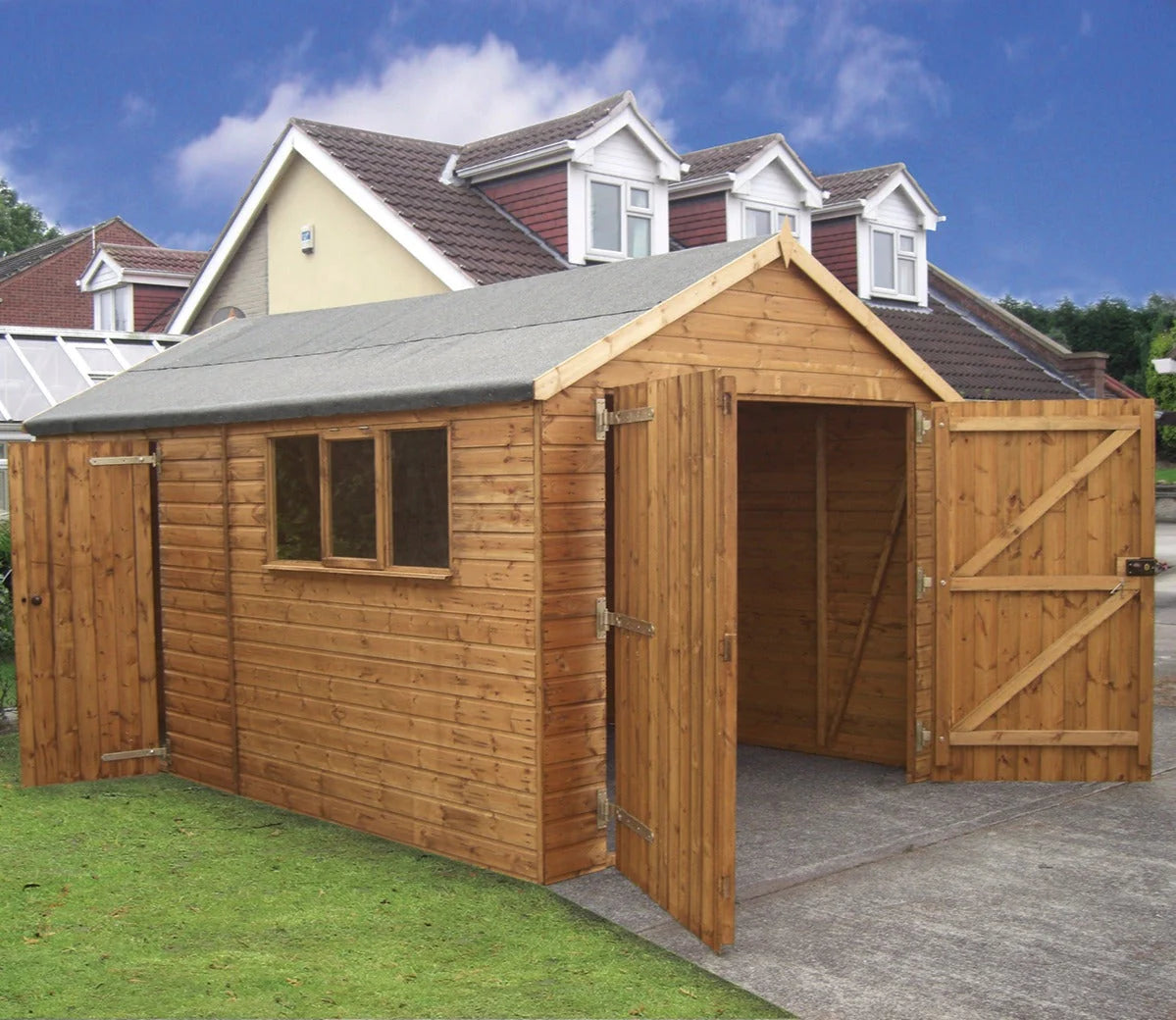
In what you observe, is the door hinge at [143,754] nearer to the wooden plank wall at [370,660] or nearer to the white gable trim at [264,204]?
the wooden plank wall at [370,660]

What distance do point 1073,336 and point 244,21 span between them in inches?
2892

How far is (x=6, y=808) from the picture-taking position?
8625mm

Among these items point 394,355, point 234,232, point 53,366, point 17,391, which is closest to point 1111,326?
point 234,232

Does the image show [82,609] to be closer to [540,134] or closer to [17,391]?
[17,391]

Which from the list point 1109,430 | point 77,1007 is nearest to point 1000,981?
point 77,1007

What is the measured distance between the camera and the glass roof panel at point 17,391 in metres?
17.2

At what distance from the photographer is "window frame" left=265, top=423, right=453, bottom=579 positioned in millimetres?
7383

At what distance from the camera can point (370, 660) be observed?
25.9 feet

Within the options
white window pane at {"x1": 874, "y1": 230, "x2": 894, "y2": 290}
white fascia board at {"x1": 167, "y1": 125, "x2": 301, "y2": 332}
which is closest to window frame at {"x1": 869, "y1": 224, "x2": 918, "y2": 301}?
white window pane at {"x1": 874, "y1": 230, "x2": 894, "y2": 290}

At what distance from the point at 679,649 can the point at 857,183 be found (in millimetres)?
19703

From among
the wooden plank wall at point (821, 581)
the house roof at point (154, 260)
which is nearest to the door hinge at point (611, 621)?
the wooden plank wall at point (821, 581)

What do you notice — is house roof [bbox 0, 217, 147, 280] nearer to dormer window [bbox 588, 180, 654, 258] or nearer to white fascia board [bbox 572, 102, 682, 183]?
dormer window [bbox 588, 180, 654, 258]

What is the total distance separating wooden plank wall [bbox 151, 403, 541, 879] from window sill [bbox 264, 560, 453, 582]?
0.12ft

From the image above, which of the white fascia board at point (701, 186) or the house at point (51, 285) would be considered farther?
the house at point (51, 285)
